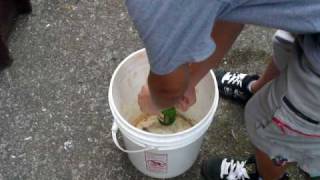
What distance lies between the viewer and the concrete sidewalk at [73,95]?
156 cm

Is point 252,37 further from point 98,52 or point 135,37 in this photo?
point 98,52

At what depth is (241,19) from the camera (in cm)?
87

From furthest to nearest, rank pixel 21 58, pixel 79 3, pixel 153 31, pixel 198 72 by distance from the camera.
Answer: pixel 79 3 < pixel 21 58 < pixel 198 72 < pixel 153 31

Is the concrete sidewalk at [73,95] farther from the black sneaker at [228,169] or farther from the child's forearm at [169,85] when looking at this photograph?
the child's forearm at [169,85]

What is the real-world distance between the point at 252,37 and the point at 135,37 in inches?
18.8

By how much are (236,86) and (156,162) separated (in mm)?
463

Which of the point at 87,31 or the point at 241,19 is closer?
the point at 241,19

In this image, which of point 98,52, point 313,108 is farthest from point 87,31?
point 313,108

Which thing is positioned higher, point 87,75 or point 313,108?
point 313,108

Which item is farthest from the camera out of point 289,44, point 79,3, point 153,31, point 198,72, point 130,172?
point 79,3

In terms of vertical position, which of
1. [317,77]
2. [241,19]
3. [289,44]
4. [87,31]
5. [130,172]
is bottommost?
[130,172]

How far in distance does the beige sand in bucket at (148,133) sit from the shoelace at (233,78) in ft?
0.77

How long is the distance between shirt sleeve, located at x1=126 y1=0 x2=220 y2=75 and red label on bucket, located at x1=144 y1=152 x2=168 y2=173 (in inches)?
21.9

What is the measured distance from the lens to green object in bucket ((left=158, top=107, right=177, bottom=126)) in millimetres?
1466
